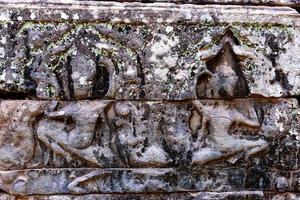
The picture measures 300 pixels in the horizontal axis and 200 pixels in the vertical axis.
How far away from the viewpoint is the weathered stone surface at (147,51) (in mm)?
3176

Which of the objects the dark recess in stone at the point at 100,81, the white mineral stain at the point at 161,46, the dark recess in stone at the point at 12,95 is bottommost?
the dark recess in stone at the point at 12,95

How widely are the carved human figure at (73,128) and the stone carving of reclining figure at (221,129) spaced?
1.88 ft

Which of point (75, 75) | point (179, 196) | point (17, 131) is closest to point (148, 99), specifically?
point (75, 75)

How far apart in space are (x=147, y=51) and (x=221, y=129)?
0.62 metres

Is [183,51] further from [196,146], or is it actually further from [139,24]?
[196,146]

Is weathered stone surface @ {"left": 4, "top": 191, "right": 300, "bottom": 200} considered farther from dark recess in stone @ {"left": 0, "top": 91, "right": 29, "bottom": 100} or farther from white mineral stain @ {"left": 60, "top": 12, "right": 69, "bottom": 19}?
white mineral stain @ {"left": 60, "top": 12, "right": 69, "bottom": 19}

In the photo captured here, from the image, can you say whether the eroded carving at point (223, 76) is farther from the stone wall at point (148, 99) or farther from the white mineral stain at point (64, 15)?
the white mineral stain at point (64, 15)

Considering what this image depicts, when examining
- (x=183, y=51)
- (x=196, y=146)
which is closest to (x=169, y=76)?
(x=183, y=51)

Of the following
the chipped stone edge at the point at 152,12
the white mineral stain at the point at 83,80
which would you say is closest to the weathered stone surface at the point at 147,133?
the white mineral stain at the point at 83,80

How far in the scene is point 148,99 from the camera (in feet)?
10.8

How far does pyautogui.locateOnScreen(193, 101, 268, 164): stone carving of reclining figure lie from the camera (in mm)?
3311

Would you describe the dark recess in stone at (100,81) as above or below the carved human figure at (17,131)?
above

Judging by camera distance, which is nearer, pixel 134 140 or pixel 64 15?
pixel 64 15

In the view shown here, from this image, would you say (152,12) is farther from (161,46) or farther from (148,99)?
(148,99)
